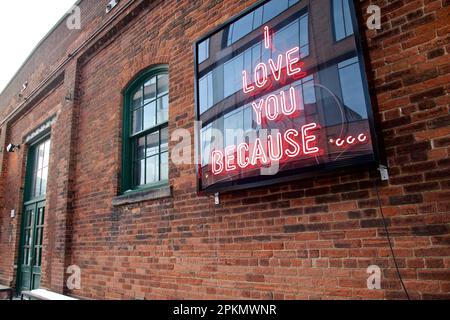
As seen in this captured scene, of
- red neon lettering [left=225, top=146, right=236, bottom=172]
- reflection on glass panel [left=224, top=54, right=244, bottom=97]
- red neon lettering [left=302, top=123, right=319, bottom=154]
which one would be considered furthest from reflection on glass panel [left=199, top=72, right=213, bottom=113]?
red neon lettering [left=302, top=123, right=319, bottom=154]

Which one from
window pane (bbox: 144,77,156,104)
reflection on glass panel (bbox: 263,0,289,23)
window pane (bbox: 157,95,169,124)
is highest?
window pane (bbox: 144,77,156,104)

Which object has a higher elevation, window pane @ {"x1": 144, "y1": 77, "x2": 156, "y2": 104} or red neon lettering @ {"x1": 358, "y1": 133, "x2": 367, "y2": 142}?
window pane @ {"x1": 144, "y1": 77, "x2": 156, "y2": 104}

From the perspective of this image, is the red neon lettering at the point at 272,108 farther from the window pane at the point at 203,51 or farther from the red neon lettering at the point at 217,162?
the window pane at the point at 203,51

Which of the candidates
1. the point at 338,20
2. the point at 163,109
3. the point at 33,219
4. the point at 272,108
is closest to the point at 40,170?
the point at 33,219

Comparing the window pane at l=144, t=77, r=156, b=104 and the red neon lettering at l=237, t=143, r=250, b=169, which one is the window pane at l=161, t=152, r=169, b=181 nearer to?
the window pane at l=144, t=77, r=156, b=104

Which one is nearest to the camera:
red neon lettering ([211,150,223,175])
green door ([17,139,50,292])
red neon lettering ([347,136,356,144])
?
red neon lettering ([347,136,356,144])

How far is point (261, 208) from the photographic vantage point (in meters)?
3.50

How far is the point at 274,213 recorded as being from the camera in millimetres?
3389

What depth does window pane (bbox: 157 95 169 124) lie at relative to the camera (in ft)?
17.0

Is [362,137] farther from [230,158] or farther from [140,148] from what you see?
[140,148]

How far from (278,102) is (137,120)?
3.23 metres

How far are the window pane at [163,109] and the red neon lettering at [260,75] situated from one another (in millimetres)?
2038
